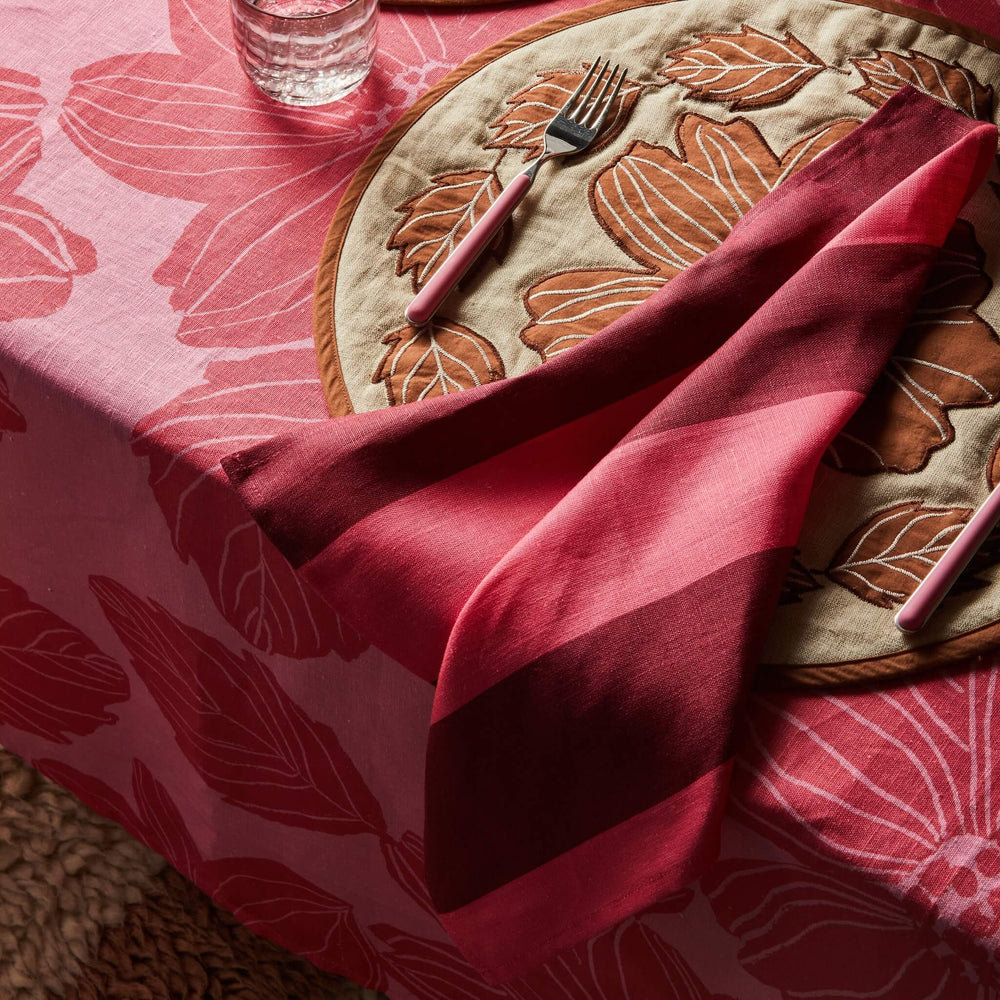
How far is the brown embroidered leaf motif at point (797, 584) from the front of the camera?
1.78 ft

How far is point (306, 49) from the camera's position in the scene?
2.29ft

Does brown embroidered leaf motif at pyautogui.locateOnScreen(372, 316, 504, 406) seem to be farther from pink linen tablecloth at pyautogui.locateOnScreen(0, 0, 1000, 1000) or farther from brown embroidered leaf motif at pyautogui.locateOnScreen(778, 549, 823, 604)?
brown embroidered leaf motif at pyautogui.locateOnScreen(778, 549, 823, 604)

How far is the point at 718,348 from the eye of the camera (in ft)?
1.96

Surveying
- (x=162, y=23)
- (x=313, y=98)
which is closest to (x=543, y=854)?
(x=313, y=98)

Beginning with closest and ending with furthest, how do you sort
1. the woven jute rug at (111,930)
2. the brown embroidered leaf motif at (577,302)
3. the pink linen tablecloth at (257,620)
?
the pink linen tablecloth at (257,620) → the brown embroidered leaf motif at (577,302) → the woven jute rug at (111,930)

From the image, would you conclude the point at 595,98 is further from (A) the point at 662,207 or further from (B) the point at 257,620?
(B) the point at 257,620

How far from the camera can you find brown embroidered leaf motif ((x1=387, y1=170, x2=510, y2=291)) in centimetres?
65

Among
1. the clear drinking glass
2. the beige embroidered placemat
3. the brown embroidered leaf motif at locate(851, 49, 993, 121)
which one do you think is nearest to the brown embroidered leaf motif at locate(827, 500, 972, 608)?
the beige embroidered placemat

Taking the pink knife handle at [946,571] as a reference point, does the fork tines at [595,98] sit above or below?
above

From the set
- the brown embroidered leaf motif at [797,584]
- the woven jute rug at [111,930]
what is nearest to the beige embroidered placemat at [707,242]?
the brown embroidered leaf motif at [797,584]

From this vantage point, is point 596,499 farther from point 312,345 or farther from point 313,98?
point 313,98

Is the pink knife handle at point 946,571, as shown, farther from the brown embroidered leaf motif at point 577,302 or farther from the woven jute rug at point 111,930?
the woven jute rug at point 111,930

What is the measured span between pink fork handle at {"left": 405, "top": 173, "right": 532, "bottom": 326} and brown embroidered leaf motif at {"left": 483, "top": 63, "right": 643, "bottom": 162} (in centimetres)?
4

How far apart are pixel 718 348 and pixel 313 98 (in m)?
0.33
